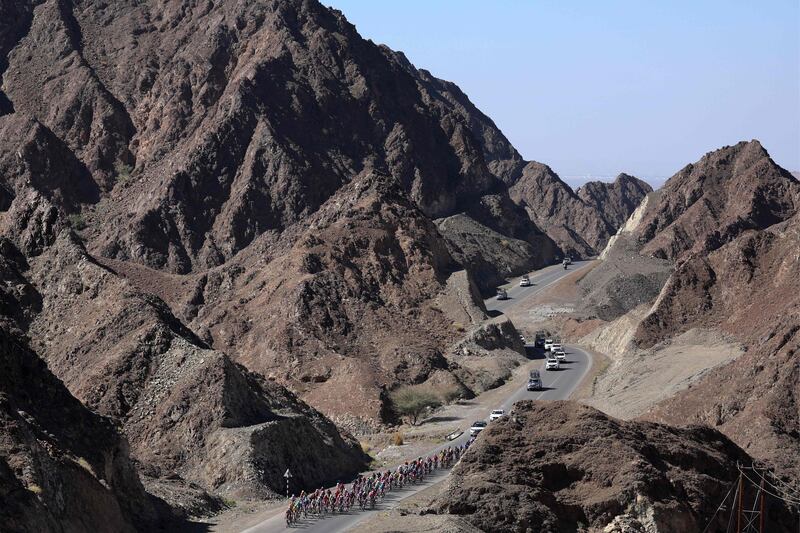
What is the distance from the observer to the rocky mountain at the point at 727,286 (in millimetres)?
61281

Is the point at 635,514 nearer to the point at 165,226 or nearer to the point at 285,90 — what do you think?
the point at 165,226

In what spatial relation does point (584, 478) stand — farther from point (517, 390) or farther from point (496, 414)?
point (517, 390)

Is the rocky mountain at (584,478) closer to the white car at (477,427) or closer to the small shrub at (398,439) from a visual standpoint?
the white car at (477,427)

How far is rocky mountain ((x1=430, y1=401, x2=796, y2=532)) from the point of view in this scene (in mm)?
38688

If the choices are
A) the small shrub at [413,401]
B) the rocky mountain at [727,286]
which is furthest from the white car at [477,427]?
the small shrub at [413,401]

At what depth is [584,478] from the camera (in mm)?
40500

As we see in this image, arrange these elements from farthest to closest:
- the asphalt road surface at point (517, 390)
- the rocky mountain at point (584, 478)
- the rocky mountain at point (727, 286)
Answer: the rocky mountain at point (727, 286) → the asphalt road surface at point (517, 390) → the rocky mountain at point (584, 478)

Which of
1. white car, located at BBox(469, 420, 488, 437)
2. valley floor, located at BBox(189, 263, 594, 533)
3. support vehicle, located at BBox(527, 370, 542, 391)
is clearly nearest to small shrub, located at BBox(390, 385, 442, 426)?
valley floor, located at BBox(189, 263, 594, 533)

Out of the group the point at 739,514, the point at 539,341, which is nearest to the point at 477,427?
the point at 739,514

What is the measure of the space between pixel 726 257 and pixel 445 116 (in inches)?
3153

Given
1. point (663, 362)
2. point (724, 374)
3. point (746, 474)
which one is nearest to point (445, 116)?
point (663, 362)

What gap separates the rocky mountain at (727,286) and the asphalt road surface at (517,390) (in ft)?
15.3

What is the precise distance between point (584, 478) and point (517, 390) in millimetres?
43863

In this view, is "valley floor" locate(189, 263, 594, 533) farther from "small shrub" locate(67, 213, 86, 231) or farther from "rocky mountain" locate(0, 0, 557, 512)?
"small shrub" locate(67, 213, 86, 231)
